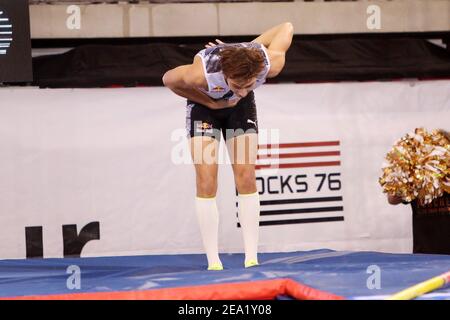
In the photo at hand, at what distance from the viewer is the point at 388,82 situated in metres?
6.20

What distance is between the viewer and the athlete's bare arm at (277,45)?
11.0 ft

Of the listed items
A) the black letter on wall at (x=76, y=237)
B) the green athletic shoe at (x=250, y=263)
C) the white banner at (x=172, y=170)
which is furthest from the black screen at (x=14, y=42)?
the green athletic shoe at (x=250, y=263)

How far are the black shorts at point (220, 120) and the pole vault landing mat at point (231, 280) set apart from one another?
0.68m

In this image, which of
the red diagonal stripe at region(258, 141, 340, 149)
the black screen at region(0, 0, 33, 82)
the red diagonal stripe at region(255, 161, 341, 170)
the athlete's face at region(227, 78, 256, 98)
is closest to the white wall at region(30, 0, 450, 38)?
the red diagonal stripe at region(258, 141, 340, 149)

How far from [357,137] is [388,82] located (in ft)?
1.85

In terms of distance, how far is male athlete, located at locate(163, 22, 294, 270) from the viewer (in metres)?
3.28

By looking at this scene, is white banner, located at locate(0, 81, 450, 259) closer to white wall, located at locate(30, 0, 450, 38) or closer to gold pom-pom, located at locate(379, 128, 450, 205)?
white wall, located at locate(30, 0, 450, 38)

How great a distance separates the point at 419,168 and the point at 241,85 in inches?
57.1

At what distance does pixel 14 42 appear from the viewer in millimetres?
4438

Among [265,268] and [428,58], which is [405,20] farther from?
[265,268]

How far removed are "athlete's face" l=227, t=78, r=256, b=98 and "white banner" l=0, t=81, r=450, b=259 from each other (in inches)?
103
